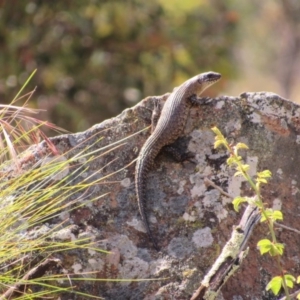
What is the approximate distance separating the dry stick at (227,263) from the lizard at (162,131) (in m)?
0.49

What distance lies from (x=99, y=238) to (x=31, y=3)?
6.56 meters

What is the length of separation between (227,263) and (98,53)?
6.86m

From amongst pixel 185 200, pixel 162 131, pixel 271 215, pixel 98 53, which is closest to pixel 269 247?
pixel 271 215

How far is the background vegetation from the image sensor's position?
32.0 feet

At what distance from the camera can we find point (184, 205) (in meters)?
3.92

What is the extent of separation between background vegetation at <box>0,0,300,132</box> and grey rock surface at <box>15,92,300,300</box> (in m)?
5.15

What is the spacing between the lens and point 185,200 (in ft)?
12.9

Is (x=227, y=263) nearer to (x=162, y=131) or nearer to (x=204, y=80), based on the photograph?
(x=162, y=131)

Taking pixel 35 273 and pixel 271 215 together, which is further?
pixel 35 273

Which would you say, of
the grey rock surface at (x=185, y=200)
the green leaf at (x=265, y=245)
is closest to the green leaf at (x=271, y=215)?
the green leaf at (x=265, y=245)

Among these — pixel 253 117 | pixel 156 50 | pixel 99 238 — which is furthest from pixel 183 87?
pixel 156 50

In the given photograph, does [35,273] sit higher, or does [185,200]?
[185,200]

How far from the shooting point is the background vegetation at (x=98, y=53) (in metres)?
9.77

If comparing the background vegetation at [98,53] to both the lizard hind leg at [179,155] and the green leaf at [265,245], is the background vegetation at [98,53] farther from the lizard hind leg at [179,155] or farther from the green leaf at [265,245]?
the green leaf at [265,245]
